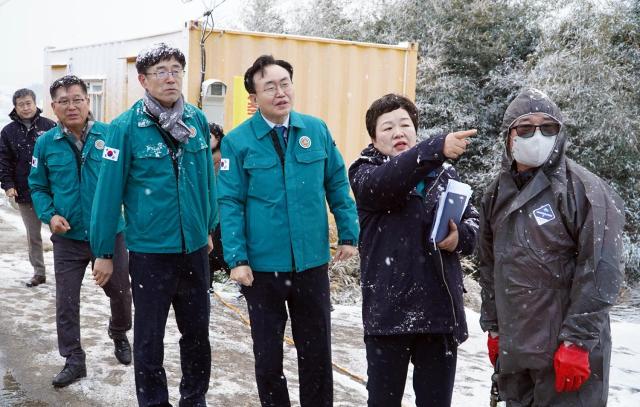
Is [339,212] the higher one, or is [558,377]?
[339,212]

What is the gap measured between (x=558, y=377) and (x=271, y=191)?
1628 millimetres

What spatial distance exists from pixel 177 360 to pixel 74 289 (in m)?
1.01

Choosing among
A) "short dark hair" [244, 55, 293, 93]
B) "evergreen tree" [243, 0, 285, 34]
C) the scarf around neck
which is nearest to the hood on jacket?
"short dark hair" [244, 55, 293, 93]

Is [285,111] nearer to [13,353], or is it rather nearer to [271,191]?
[271,191]

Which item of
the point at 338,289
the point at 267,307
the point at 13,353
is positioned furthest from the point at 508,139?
the point at 338,289

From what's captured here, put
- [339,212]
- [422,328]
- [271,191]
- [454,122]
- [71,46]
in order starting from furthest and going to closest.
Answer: [454,122], [71,46], [339,212], [271,191], [422,328]

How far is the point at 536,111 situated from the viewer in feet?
9.77

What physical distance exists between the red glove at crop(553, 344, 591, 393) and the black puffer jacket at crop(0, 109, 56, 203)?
20.4 ft

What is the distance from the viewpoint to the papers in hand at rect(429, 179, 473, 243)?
306 centimetres

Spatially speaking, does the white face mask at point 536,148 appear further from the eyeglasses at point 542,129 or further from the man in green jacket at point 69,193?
the man in green jacket at point 69,193

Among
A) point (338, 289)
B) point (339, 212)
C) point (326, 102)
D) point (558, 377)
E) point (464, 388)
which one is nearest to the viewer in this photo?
point (558, 377)

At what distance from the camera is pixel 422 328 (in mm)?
3053

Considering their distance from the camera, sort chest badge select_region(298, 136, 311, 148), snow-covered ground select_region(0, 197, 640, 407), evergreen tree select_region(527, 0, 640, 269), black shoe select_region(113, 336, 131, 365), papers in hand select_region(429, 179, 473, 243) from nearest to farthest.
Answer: papers in hand select_region(429, 179, 473, 243)
chest badge select_region(298, 136, 311, 148)
snow-covered ground select_region(0, 197, 640, 407)
black shoe select_region(113, 336, 131, 365)
evergreen tree select_region(527, 0, 640, 269)

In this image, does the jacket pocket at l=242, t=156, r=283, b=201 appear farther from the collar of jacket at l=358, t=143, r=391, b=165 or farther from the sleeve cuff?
the collar of jacket at l=358, t=143, r=391, b=165
